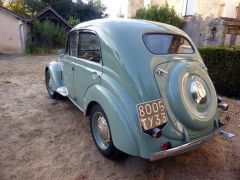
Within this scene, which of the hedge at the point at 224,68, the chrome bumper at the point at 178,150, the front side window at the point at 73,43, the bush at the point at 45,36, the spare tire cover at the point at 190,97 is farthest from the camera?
the bush at the point at 45,36

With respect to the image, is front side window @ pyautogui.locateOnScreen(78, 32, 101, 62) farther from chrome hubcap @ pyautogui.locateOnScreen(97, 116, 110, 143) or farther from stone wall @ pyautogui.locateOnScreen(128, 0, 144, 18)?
stone wall @ pyautogui.locateOnScreen(128, 0, 144, 18)

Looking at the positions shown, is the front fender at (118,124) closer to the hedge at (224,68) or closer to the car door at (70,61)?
the car door at (70,61)

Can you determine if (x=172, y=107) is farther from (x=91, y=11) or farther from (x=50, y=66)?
(x=91, y=11)

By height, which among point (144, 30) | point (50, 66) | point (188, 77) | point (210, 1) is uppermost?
point (210, 1)

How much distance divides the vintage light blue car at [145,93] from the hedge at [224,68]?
271cm

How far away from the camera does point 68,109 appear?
4598 millimetres

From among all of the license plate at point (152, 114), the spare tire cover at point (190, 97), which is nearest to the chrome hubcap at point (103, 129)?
the license plate at point (152, 114)

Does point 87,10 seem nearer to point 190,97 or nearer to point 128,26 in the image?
point 128,26

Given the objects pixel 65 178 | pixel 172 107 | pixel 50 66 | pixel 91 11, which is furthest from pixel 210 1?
pixel 91 11

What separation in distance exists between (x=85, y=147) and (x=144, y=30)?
196 centimetres

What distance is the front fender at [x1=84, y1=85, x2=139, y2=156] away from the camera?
7.30ft

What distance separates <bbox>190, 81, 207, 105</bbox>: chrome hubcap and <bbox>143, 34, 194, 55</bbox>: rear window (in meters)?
0.58

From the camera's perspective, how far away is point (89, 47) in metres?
3.25

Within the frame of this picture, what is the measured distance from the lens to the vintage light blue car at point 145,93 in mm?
2223
